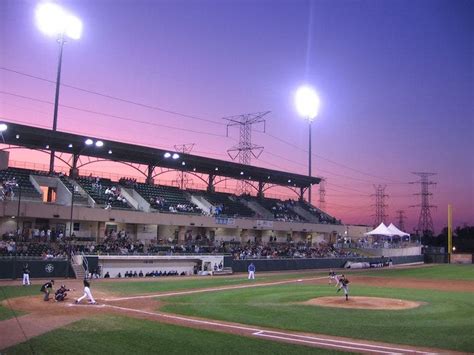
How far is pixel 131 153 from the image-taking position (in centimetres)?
5544

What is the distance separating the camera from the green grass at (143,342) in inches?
577

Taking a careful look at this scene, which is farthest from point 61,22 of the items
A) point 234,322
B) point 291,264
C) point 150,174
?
point 234,322

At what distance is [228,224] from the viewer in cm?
6138

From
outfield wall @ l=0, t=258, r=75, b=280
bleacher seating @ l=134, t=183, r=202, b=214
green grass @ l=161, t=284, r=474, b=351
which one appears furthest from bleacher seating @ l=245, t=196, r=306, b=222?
green grass @ l=161, t=284, r=474, b=351

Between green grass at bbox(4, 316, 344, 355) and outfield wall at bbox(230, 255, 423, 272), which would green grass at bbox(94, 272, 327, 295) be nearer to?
outfield wall at bbox(230, 255, 423, 272)

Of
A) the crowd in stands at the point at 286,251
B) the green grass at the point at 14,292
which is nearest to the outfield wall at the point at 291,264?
the crowd in stands at the point at 286,251

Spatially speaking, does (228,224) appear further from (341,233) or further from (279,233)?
(341,233)

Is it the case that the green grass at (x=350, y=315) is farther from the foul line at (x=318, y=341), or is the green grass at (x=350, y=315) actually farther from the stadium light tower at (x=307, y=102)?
the stadium light tower at (x=307, y=102)

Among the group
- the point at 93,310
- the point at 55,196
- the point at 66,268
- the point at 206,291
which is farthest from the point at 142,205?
the point at 93,310

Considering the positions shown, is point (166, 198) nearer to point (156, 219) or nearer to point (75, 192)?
point (156, 219)

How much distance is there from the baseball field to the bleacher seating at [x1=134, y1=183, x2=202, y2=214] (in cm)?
2408

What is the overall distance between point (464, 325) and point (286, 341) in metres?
8.30

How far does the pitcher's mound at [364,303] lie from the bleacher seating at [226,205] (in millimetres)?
34558

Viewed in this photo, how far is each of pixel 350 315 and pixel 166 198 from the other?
130ft
